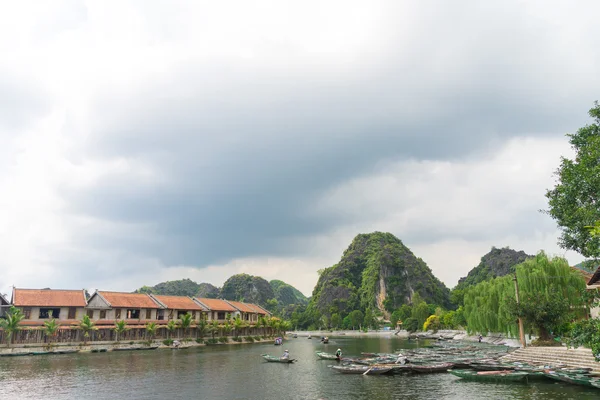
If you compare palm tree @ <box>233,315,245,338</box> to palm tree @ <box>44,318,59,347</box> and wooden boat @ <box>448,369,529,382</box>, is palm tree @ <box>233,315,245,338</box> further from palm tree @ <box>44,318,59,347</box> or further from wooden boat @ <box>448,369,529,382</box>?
wooden boat @ <box>448,369,529,382</box>

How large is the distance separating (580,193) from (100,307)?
209ft

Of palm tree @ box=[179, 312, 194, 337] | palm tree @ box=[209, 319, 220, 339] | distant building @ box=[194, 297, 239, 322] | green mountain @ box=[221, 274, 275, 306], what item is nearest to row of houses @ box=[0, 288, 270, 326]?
distant building @ box=[194, 297, 239, 322]

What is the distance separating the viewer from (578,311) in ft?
123

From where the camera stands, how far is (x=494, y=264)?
157 meters

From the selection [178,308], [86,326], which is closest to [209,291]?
[178,308]

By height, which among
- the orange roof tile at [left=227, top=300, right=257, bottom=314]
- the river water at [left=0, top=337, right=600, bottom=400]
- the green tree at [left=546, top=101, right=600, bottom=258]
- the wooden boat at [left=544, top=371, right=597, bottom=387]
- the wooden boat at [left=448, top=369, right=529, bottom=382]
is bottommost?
the river water at [left=0, top=337, right=600, bottom=400]

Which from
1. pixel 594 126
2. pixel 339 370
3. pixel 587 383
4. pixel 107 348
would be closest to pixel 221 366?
pixel 339 370

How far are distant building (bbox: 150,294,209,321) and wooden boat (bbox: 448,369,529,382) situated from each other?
5269 cm

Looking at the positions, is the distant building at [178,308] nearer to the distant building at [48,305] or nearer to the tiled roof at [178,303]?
the tiled roof at [178,303]

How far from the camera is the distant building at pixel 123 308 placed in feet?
199

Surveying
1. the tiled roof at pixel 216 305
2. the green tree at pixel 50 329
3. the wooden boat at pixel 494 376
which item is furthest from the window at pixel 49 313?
the wooden boat at pixel 494 376

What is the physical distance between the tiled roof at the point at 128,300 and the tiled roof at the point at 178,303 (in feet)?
6.97

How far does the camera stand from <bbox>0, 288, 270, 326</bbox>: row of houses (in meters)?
56.0

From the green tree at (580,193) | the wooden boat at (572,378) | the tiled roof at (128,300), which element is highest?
the green tree at (580,193)
